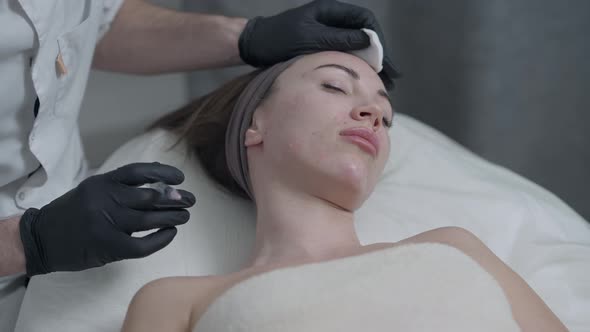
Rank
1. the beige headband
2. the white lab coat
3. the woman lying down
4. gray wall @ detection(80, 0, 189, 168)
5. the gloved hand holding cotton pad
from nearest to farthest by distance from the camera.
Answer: the woman lying down, the gloved hand holding cotton pad, the white lab coat, the beige headband, gray wall @ detection(80, 0, 189, 168)

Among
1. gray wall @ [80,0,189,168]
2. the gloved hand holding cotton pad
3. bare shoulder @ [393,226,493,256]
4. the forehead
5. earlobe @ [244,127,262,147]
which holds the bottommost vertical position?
gray wall @ [80,0,189,168]

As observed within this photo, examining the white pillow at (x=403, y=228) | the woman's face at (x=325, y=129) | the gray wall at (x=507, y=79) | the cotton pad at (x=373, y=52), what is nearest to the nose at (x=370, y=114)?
the woman's face at (x=325, y=129)

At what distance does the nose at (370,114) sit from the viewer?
125cm

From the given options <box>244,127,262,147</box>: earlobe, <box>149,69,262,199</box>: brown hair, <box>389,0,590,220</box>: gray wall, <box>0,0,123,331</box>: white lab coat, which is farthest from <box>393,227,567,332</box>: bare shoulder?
<box>389,0,590,220</box>: gray wall

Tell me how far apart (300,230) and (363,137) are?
19 centimetres

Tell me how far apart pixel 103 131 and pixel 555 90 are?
1257 millimetres

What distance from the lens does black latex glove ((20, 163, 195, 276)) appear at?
1.14 m

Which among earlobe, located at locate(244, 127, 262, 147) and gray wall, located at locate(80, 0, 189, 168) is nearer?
earlobe, located at locate(244, 127, 262, 147)

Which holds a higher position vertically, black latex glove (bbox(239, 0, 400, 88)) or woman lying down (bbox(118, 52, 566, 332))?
black latex glove (bbox(239, 0, 400, 88))

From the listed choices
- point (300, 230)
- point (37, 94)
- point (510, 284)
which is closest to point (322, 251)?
point (300, 230)

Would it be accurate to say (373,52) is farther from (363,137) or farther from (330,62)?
(363,137)

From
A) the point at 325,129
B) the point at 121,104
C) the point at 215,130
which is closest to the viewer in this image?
the point at 325,129

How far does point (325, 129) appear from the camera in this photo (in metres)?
1.22

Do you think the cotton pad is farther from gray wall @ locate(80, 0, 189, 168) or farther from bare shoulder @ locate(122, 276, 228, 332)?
gray wall @ locate(80, 0, 189, 168)
